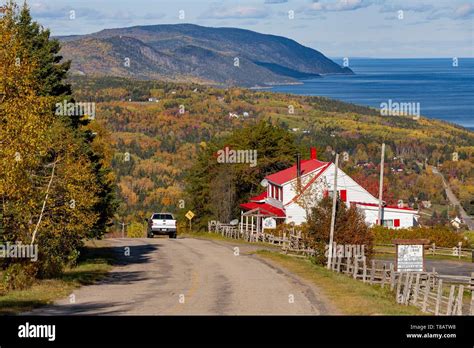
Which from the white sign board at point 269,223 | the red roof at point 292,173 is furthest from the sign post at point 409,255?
the red roof at point 292,173

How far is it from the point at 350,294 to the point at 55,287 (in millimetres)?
9012

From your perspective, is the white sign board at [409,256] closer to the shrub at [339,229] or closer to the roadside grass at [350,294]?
the roadside grass at [350,294]

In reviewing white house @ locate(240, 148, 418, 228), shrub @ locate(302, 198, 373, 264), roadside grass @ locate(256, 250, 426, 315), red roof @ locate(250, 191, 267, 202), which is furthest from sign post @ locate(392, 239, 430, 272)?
red roof @ locate(250, 191, 267, 202)

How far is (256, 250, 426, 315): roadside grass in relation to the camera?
883 inches

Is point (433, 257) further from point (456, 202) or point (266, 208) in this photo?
point (456, 202)

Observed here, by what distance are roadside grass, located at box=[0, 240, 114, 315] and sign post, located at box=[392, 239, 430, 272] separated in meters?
11.2

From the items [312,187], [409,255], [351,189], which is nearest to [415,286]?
[409,255]

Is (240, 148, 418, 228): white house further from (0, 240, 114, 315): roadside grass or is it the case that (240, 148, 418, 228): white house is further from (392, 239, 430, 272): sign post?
(392, 239, 430, 272): sign post

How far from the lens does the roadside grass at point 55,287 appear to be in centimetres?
2219

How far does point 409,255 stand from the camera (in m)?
33.4
